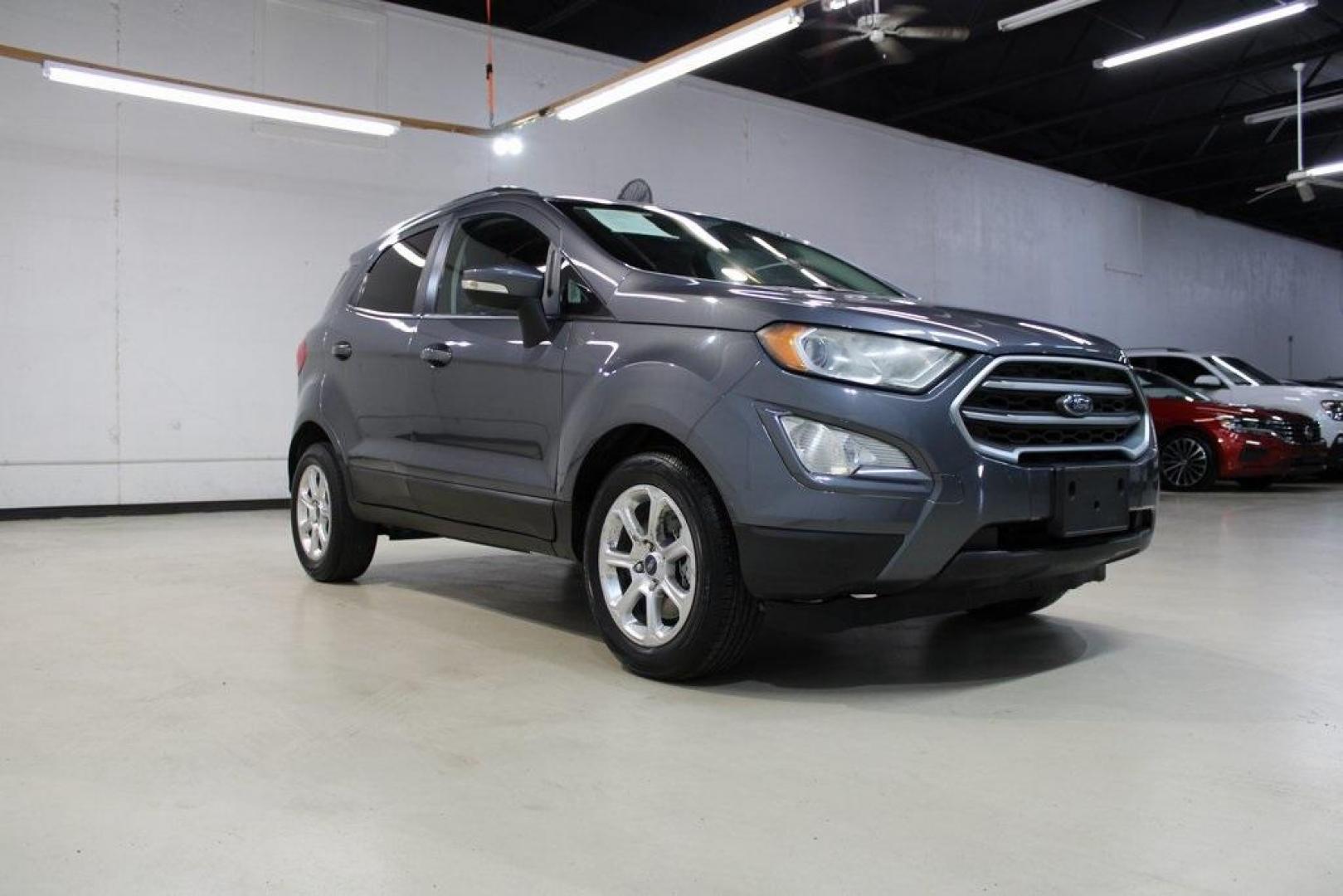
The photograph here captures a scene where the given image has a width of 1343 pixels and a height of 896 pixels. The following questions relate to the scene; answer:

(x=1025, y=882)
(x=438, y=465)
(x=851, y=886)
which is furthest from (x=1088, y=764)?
(x=438, y=465)

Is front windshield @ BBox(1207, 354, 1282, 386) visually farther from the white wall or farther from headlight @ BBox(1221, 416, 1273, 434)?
the white wall

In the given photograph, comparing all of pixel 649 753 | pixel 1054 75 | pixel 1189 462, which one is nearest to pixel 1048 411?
pixel 649 753

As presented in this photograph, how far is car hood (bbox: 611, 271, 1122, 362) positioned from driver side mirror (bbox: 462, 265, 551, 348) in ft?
1.02

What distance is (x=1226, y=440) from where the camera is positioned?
10.2 m

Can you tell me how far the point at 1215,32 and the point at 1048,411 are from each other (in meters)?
8.44

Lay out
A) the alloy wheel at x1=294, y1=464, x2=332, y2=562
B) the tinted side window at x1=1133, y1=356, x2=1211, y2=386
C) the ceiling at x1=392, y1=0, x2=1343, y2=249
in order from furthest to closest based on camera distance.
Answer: the tinted side window at x1=1133, y1=356, x2=1211, y2=386 → the ceiling at x1=392, y1=0, x2=1343, y2=249 → the alloy wheel at x1=294, y1=464, x2=332, y2=562

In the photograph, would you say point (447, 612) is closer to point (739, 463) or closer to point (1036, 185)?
point (739, 463)

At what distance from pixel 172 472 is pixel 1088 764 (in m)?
7.87

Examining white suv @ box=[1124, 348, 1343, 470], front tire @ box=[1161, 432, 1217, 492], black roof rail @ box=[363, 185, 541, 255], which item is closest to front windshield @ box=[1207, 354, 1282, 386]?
white suv @ box=[1124, 348, 1343, 470]

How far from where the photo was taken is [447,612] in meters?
4.22

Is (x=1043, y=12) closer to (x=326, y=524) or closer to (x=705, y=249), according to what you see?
(x=705, y=249)

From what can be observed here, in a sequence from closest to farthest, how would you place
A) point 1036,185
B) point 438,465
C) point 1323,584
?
point 438,465
point 1323,584
point 1036,185

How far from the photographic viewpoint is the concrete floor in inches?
74.0

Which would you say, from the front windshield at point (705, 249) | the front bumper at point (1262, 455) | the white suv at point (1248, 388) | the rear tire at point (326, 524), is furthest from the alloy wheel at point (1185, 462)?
the rear tire at point (326, 524)
